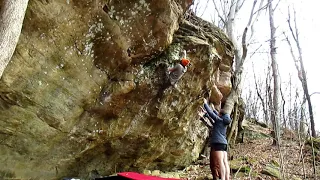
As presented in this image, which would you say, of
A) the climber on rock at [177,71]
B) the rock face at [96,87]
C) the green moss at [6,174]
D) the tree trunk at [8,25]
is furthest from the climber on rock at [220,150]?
the tree trunk at [8,25]

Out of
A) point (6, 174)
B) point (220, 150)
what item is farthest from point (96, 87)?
point (220, 150)

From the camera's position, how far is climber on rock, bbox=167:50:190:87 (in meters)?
6.32

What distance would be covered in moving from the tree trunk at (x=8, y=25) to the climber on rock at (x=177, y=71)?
3.56 metres

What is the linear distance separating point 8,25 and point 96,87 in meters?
2.31

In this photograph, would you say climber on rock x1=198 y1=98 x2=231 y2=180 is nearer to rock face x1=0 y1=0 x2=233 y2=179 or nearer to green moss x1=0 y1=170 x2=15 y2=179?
rock face x1=0 y1=0 x2=233 y2=179

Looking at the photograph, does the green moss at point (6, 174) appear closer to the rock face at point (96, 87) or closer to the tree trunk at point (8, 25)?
the rock face at point (96, 87)

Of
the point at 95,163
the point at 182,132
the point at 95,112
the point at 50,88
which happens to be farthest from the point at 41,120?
the point at 182,132

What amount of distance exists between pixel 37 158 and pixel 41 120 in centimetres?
88

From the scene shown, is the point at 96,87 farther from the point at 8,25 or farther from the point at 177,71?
the point at 8,25

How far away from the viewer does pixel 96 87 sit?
5574 millimetres

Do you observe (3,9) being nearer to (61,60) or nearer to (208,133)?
(61,60)

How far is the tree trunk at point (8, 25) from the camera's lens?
3.45m

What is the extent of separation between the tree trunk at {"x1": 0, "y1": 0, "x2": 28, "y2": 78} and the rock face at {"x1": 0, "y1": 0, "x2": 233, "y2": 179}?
2.69ft

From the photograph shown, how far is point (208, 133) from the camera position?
33.8 feet
